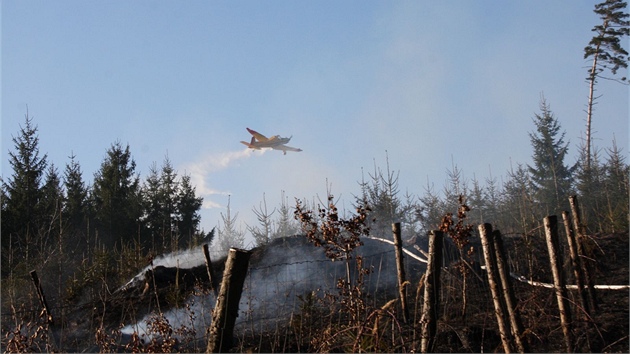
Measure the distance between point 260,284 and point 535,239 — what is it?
471cm

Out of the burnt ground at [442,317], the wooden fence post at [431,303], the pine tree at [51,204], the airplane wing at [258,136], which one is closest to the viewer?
the wooden fence post at [431,303]

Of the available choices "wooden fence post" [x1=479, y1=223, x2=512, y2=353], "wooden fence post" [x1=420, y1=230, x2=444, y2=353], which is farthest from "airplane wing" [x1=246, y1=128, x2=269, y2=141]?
"wooden fence post" [x1=479, y1=223, x2=512, y2=353]

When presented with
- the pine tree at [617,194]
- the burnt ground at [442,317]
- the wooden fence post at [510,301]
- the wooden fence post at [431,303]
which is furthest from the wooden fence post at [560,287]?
the pine tree at [617,194]

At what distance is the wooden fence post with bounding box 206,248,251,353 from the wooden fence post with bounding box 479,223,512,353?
1.80 metres

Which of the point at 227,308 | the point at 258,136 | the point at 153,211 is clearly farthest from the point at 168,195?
the point at 227,308

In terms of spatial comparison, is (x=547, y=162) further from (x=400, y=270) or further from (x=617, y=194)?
(x=400, y=270)

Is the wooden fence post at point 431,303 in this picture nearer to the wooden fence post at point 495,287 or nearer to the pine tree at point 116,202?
the wooden fence post at point 495,287

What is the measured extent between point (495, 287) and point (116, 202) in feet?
81.7

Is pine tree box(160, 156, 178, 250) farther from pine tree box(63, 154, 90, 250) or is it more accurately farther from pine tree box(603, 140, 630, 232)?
pine tree box(603, 140, 630, 232)

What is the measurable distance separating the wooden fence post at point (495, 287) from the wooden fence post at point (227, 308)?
1.80 meters

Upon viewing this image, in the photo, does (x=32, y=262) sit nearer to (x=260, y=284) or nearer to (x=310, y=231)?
(x=260, y=284)

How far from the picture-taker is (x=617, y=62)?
21.6 m

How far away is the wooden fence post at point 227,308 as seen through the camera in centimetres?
421

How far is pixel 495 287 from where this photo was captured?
4.28m
